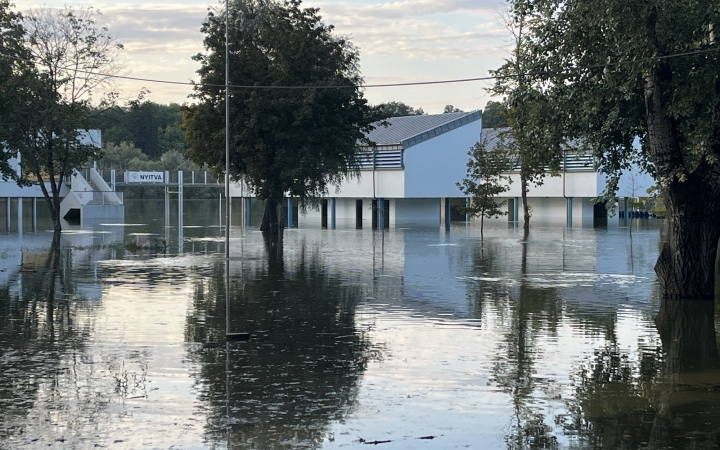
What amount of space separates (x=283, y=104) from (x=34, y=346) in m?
35.3

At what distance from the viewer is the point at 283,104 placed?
165 ft

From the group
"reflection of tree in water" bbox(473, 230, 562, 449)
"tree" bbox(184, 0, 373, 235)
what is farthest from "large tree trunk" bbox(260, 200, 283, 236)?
"reflection of tree in water" bbox(473, 230, 562, 449)

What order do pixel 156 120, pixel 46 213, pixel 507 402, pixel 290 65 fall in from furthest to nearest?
1. pixel 156 120
2. pixel 46 213
3. pixel 290 65
4. pixel 507 402

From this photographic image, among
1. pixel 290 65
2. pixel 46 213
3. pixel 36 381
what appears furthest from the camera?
pixel 46 213

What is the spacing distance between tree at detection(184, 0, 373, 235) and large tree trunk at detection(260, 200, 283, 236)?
22.2 inches

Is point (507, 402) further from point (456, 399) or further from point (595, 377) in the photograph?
point (595, 377)

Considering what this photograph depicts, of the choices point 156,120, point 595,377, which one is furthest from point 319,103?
point 156,120

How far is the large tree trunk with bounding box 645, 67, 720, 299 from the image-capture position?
21578mm

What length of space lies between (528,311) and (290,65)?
32687 mm

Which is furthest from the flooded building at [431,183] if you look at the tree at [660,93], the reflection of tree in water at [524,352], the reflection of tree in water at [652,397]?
the reflection of tree in water at [652,397]

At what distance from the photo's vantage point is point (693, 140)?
20.6 metres

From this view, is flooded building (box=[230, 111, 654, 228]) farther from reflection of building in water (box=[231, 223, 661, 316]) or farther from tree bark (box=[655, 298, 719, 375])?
tree bark (box=[655, 298, 719, 375])

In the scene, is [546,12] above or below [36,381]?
above

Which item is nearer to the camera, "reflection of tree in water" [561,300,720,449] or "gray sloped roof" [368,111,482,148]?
"reflection of tree in water" [561,300,720,449]
